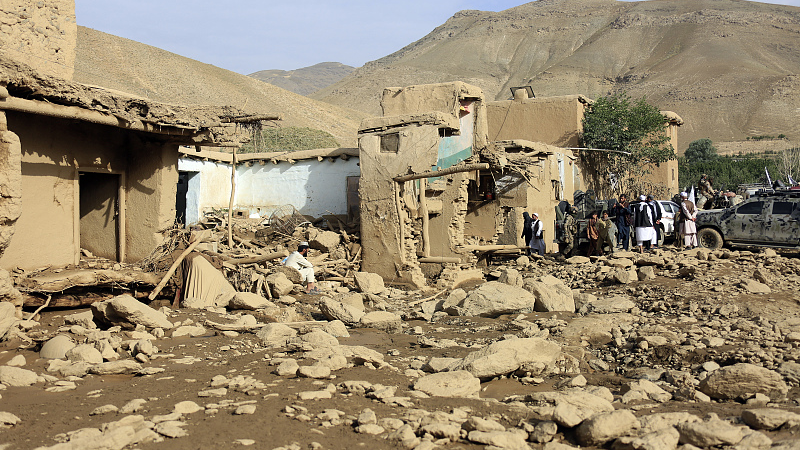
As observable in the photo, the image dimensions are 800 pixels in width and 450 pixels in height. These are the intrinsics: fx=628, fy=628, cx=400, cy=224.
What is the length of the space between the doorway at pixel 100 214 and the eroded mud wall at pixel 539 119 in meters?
15.2

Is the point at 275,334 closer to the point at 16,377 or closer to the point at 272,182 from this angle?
the point at 16,377

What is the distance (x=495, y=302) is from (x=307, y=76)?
167m

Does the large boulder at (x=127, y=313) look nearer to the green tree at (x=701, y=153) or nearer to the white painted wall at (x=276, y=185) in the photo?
the white painted wall at (x=276, y=185)

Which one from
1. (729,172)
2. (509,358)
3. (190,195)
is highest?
(729,172)

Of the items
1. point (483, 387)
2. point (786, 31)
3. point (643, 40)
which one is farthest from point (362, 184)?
point (786, 31)

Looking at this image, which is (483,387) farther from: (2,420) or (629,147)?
(629,147)

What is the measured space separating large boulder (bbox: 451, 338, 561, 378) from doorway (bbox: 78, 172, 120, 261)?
660 cm

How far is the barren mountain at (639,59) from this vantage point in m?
64.1

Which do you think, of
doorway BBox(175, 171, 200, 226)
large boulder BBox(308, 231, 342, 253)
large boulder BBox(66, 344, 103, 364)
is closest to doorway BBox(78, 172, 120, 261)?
large boulder BBox(66, 344, 103, 364)

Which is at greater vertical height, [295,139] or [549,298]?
[295,139]

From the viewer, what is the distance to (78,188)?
920 cm

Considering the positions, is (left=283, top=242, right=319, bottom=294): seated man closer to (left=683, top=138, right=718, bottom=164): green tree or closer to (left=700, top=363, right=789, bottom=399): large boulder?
(left=700, top=363, right=789, bottom=399): large boulder

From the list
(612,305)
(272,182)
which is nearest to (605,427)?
(612,305)

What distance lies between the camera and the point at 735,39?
85.6m
